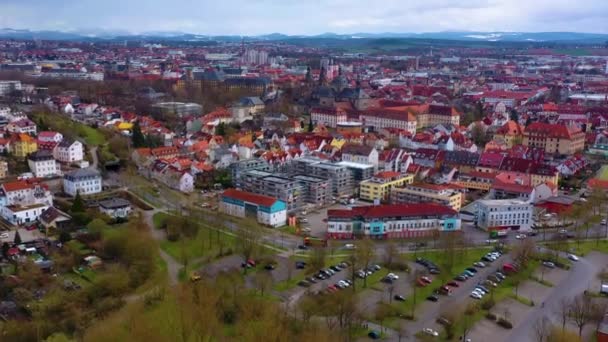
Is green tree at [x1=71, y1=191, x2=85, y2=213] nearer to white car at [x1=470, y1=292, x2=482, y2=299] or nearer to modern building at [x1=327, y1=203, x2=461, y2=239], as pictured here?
modern building at [x1=327, y1=203, x2=461, y2=239]

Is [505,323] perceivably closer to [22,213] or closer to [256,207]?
[256,207]

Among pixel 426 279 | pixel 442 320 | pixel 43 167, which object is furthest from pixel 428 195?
pixel 43 167

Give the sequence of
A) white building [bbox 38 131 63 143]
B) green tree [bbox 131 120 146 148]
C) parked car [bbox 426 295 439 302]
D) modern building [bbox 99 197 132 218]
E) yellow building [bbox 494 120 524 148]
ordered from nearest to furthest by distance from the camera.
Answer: parked car [bbox 426 295 439 302], modern building [bbox 99 197 132 218], white building [bbox 38 131 63 143], green tree [bbox 131 120 146 148], yellow building [bbox 494 120 524 148]

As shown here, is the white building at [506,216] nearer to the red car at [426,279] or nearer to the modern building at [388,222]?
the modern building at [388,222]

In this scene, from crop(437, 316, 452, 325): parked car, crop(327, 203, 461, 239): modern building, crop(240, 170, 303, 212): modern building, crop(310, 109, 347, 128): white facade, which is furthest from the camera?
crop(310, 109, 347, 128): white facade

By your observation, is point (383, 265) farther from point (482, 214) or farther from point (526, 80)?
point (526, 80)

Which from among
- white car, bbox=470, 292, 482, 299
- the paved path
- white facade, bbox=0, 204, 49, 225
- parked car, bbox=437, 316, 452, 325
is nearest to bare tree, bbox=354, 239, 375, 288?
parked car, bbox=437, 316, 452, 325
